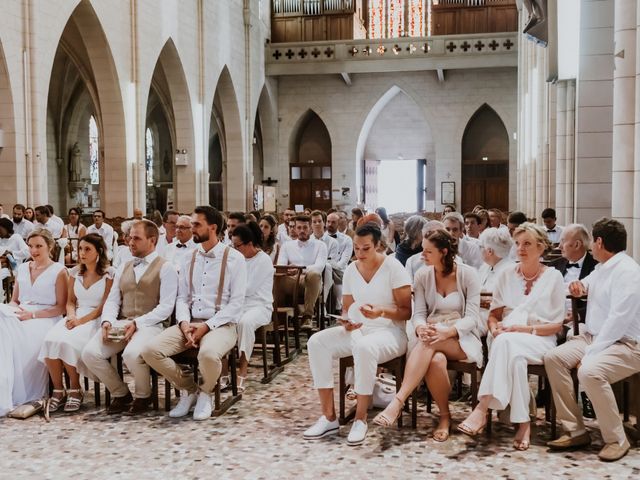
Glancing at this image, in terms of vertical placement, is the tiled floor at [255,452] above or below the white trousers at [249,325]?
below

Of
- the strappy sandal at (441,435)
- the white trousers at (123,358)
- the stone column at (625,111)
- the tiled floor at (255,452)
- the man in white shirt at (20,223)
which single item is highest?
the stone column at (625,111)

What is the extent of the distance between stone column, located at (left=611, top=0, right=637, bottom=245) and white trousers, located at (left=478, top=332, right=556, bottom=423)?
2.07 m

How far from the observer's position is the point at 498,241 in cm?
530

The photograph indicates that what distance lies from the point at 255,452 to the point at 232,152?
17.0 metres

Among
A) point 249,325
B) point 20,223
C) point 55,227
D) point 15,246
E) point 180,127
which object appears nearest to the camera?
point 249,325

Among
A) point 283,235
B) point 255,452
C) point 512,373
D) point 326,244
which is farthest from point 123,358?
point 283,235

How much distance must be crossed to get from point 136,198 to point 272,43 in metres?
10.0

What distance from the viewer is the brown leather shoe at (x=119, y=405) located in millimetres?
4942

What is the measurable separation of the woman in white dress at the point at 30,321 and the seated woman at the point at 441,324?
8.27ft

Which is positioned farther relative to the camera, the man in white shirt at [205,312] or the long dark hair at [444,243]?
the man in white shirt at [205,312]

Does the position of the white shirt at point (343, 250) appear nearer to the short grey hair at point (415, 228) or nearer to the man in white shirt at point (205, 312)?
the short grey hair at point (415, 228)

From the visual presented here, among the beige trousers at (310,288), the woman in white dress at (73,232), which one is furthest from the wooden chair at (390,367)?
the woman in white dress at (73,232)

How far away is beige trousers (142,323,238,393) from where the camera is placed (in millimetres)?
4734

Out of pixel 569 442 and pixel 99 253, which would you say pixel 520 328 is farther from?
pixel 99 253
